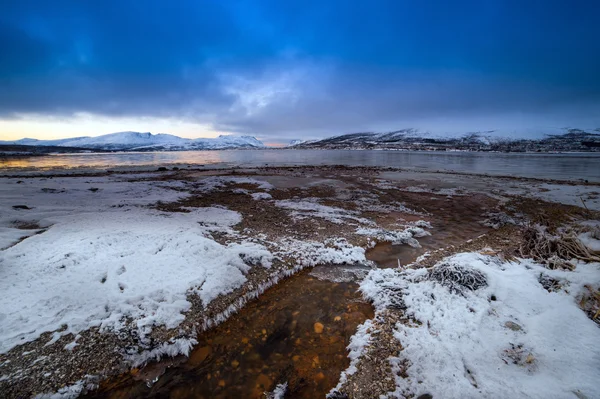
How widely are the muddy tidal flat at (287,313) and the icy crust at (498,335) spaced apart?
0.8 inches

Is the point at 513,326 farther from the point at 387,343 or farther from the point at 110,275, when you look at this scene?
the point at 110,275

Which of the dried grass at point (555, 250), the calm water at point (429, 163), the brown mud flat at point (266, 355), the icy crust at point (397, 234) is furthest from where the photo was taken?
the calm water at point (429, 163)

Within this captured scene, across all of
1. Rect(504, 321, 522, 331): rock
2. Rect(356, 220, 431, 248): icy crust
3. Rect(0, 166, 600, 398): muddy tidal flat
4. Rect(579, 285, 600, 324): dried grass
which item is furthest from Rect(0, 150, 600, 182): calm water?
Rect(504, 321, 522, 331): rock

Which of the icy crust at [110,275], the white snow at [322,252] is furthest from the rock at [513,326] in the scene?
the icy crust at [110,275]

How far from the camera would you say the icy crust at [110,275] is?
4.10 m

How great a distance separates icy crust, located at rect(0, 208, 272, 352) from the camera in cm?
410

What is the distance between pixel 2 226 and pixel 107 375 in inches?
309

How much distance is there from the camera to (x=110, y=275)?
5090 millimetres

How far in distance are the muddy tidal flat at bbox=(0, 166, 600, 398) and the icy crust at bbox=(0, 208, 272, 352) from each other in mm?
31

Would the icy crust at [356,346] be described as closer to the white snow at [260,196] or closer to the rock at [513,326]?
the rock at [513,326]

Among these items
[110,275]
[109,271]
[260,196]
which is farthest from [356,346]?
[260,196]

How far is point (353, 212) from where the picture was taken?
37.7 feet

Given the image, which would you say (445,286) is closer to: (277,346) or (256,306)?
(277,346)

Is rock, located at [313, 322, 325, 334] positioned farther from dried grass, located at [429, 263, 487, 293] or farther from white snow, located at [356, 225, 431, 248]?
white snow, located at [356, 225, 431, 248]
